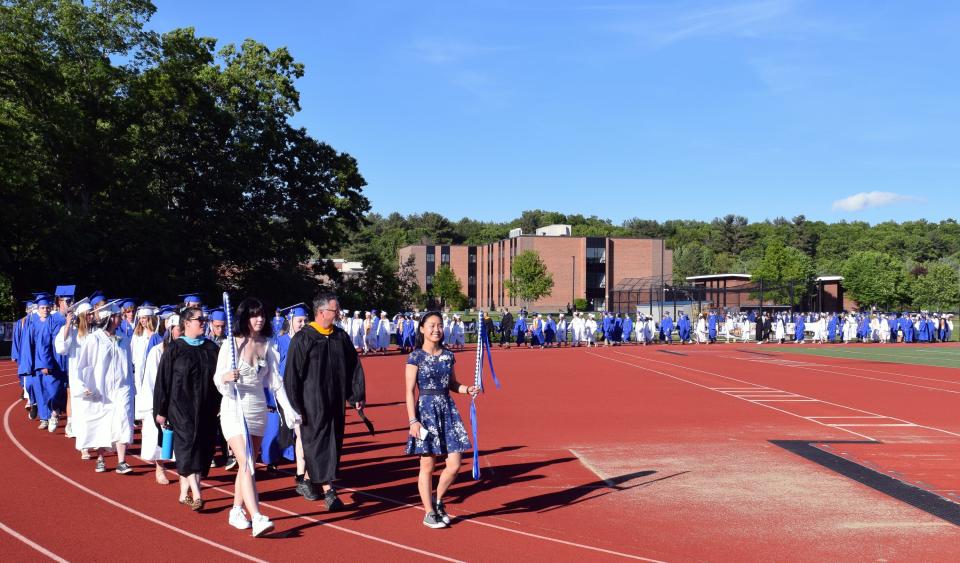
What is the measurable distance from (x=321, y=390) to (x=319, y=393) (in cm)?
4

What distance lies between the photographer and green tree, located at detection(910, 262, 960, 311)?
71.2m

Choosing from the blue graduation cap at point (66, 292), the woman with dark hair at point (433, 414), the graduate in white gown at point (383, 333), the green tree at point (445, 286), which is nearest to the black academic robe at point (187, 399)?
the woman with dark hair at point (433, 414)

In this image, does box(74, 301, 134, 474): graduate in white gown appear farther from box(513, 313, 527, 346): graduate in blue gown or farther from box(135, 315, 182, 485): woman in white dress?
box(513, 313, 527, 346): graduate in blue gown

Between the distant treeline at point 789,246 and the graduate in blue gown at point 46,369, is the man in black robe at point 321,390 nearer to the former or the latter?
the graduate in blue gown at point 46,369

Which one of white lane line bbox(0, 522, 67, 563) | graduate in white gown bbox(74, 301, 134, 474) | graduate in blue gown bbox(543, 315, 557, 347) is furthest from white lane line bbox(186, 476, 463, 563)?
graduate in blue gown bbox(543, 315, 557, 347)

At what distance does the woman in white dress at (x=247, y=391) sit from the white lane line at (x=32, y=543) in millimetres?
1348

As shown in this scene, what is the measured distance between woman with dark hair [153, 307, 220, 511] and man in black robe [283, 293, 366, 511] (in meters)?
0.75

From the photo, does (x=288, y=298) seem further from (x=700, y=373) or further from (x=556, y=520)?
(x=556, y=520)

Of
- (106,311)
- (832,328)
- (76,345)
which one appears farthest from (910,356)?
(76,345)

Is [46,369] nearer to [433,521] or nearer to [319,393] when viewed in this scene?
[319,393]

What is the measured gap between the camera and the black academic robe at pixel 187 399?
7602 mm

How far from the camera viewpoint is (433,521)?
7184 millimetres

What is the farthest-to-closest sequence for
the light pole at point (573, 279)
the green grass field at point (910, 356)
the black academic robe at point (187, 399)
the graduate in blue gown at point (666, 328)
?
the light pole at point (573, 279)
the graduate in blue gown at point (666, 328)
the green grass field at point (910, 356)
the black academic robe at point (187, 399)

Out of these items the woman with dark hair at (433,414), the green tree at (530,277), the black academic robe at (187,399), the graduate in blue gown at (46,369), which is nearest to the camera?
the woman with dark hair at (433,414)
